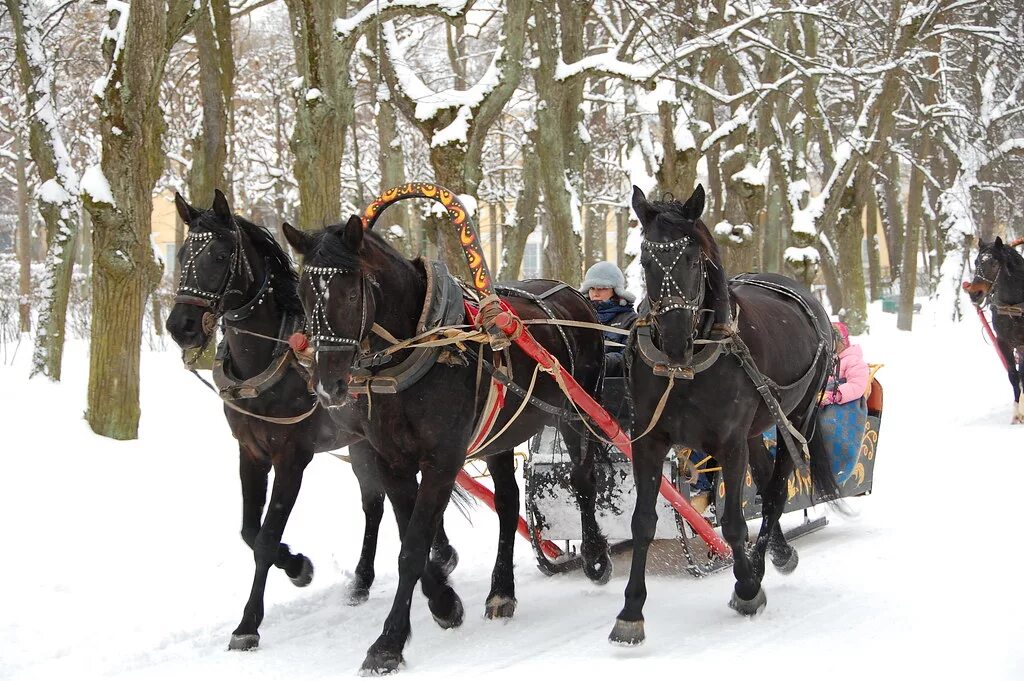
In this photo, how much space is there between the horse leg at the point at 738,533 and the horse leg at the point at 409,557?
1.39m

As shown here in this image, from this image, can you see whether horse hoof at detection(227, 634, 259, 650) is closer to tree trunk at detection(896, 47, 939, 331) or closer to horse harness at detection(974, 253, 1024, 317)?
horse harness at detection(974, 253, 1024, 317)

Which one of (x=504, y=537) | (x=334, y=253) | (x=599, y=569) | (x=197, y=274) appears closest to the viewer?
(x=334, y=253)

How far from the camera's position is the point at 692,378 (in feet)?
17.6

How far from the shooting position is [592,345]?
6902 mm

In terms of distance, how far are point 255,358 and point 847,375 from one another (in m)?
4.13

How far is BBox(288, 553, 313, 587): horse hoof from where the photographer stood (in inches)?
252

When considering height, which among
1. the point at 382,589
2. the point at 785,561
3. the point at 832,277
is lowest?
the point at 382,589

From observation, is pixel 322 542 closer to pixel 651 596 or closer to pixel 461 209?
pixel 651 596

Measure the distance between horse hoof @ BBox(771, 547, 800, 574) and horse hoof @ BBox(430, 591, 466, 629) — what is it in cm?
205

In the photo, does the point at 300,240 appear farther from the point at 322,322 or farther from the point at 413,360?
the point at 413,360

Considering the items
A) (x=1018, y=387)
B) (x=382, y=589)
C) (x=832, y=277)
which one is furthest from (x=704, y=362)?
(x=832, y=277)

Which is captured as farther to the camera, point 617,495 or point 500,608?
point 617,495

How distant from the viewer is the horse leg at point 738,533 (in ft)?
18.3

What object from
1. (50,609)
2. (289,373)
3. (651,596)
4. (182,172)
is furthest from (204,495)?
(182,172)
